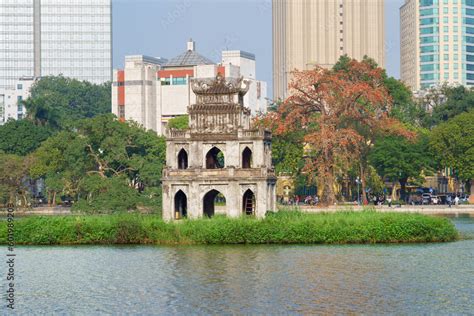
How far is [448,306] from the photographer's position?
4359cm

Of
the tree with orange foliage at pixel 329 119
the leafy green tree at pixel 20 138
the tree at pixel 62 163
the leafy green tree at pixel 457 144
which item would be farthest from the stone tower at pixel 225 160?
the leafy green tree at pixel 20 138

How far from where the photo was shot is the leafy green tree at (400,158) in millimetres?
118750

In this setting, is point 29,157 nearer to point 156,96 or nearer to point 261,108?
point 156,96

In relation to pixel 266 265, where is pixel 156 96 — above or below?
above

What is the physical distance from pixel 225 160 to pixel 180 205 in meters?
4.50

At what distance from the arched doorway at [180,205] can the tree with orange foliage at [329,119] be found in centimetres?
3263

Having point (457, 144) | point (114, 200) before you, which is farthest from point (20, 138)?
point (457, 144)

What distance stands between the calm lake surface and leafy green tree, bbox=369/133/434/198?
5189cm

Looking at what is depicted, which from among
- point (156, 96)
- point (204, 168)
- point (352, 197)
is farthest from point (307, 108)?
point (156, 96)

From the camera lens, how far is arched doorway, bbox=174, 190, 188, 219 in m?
74.2

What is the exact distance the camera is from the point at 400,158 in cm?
11881

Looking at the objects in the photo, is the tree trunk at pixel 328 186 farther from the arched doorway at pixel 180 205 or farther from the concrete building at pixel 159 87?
the concrete building at pixel 159 87

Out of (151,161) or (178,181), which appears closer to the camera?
(178,181)

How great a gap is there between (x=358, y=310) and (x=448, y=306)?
3542mm
